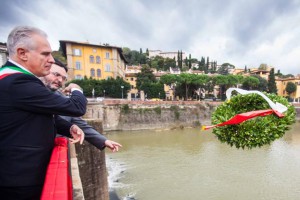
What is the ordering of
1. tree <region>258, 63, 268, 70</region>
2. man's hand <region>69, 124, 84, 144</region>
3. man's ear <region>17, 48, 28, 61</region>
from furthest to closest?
tree <region>258, 63, 268, 70</region>, man's hand <region>69, 124, 84, 144</region>, man's ear <region>17, 48, 28, 61</region>

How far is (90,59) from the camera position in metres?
35.7

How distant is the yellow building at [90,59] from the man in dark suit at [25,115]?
34.7 metres

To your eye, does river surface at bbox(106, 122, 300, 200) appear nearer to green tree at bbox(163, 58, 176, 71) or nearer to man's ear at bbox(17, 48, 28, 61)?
man's ear at bbox(17, 48, 28, 61)

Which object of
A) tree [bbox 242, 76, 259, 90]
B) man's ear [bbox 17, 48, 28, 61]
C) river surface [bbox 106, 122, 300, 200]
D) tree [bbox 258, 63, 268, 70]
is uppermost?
tree [bbox 258, 63, 268, 70]

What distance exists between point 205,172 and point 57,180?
1251 cm

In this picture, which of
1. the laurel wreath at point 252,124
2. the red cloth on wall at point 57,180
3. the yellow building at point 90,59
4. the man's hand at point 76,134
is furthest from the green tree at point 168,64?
the red cloth on wall at point 57,180

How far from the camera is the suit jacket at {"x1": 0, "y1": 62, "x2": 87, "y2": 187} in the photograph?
1239 millimetres

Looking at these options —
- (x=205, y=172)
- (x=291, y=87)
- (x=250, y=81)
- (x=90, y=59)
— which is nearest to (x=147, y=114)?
(x=90, y=59)

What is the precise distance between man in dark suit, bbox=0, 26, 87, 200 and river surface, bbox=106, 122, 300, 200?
934 cm

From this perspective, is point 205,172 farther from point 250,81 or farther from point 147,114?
point 250,81

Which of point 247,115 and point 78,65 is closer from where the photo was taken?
point 247,115

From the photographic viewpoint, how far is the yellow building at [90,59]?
112ft

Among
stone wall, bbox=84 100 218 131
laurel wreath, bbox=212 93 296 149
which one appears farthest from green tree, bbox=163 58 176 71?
laurel wreath, bbox=212 93 296 149

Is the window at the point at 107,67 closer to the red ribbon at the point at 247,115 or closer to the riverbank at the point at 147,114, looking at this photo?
the riverbank at the point at 147,114
